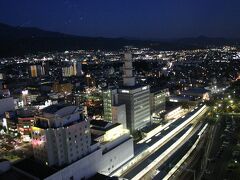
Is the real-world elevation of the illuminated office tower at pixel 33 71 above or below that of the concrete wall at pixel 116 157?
above

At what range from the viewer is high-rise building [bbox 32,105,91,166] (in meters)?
12.8

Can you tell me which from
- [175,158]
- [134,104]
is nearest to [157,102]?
[134,104]

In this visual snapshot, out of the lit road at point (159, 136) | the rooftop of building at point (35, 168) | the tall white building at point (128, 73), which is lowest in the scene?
the lit road at point (159, 136)

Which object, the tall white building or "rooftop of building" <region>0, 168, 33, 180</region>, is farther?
the tall white building

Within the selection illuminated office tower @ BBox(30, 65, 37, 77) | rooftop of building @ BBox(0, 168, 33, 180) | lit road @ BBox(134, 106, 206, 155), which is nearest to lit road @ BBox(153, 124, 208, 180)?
lit road @ BBox(134, 106, 206, 155)

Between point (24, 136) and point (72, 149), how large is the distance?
8.27m

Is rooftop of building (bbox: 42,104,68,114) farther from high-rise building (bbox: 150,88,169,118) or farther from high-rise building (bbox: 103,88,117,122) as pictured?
high-rise building (bbox: 150,88,169,118)

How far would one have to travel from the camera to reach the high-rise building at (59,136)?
12.8 metres

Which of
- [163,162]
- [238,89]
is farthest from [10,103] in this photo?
[238,89]

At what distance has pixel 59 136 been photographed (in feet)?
42.0

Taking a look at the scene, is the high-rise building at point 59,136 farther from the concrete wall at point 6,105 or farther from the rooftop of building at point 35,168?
the concrete wall at point 6,105

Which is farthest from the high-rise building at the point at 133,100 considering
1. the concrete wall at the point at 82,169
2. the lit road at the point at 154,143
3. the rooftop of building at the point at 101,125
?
the concrete wall at the point at 82,169

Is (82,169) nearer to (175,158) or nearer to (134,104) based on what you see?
(175,158)

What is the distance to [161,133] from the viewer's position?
63.9 feet
